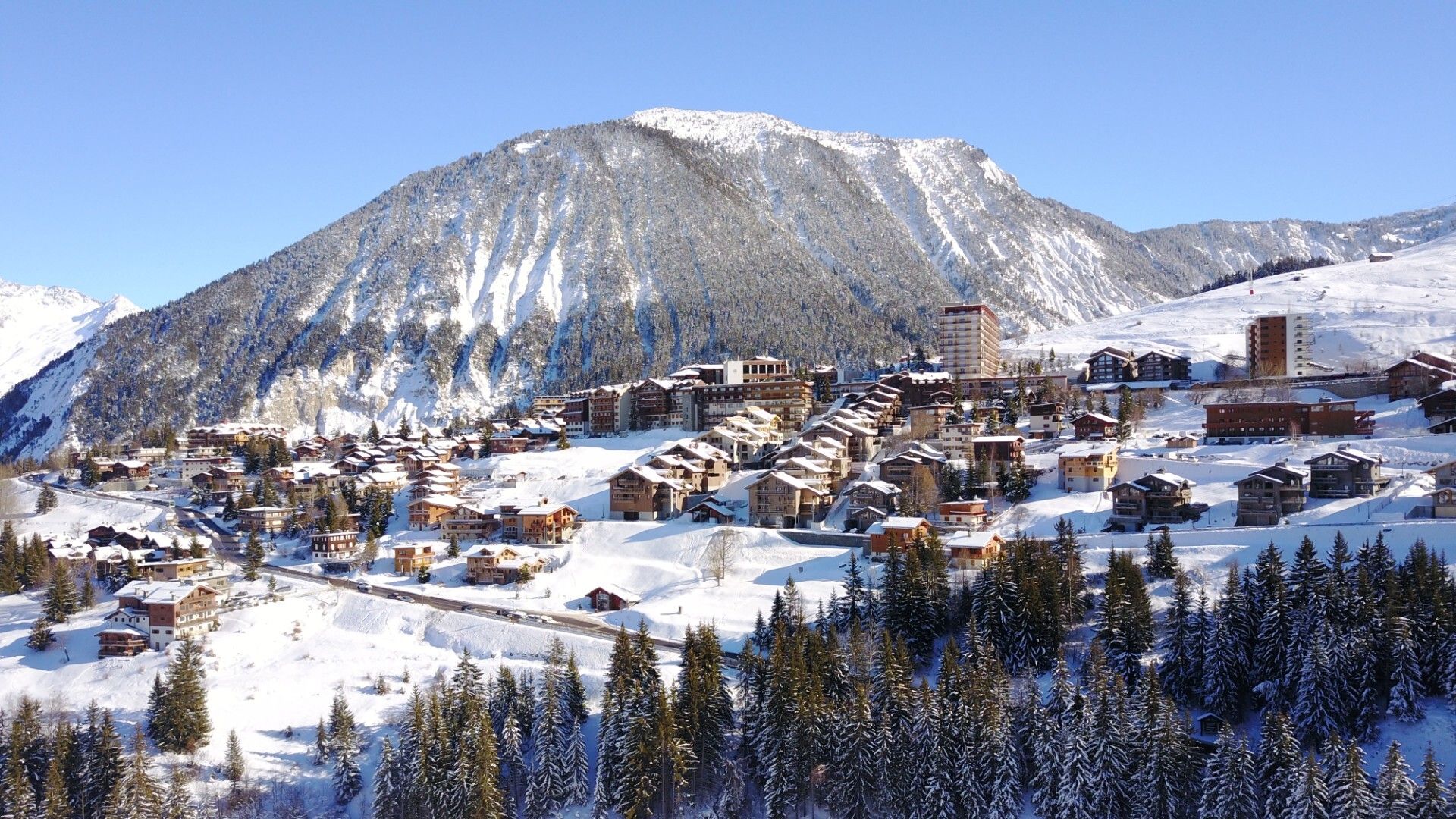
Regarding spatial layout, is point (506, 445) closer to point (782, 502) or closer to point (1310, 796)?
point (782, 502)

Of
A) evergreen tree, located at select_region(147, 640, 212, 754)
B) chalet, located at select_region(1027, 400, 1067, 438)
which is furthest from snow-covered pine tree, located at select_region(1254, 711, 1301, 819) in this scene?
chalet, located at select_region(1027, 400, 1067, 438)

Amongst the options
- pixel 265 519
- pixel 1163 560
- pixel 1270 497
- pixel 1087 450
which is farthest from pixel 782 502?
pixel 265 519

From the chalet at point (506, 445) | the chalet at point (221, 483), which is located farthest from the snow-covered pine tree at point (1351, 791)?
the chalet at point (221, 483)

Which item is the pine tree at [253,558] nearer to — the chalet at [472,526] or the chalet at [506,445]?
the chalet at [472,526]

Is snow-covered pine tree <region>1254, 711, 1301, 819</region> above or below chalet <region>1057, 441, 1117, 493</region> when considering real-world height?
below

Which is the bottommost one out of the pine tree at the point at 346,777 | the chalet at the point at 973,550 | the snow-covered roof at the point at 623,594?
the pine tree at the point at 346,777

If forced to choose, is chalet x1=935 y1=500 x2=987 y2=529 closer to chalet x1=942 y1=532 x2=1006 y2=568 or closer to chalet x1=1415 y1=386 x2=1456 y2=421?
chalet x1=942 y1=532 x2=1006 y2=568
